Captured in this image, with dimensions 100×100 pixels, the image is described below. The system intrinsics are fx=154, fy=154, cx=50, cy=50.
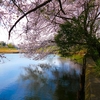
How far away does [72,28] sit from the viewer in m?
7.43

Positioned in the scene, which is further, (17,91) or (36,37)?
(36,37)

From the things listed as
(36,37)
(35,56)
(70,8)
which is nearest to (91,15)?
(70,8)

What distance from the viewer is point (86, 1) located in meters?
7.82

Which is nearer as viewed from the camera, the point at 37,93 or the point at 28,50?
the point at 37,93

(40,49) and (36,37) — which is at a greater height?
(36,37)

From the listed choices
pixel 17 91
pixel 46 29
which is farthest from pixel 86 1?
pixel 17 91

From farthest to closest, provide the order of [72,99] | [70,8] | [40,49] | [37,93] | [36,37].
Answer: [40,49] < [36,37] < [70,8] < [37,93] < [72,99]

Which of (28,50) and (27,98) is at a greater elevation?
(28,50)

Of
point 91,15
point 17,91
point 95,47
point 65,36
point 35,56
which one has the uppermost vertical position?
point 91,15

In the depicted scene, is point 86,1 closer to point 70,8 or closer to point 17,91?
point 70,8

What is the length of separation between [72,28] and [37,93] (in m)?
3.79

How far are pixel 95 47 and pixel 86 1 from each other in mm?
2381

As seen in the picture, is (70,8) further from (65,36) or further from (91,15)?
(65,36)

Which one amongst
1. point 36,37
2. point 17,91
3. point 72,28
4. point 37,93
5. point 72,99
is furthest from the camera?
point 36,37
